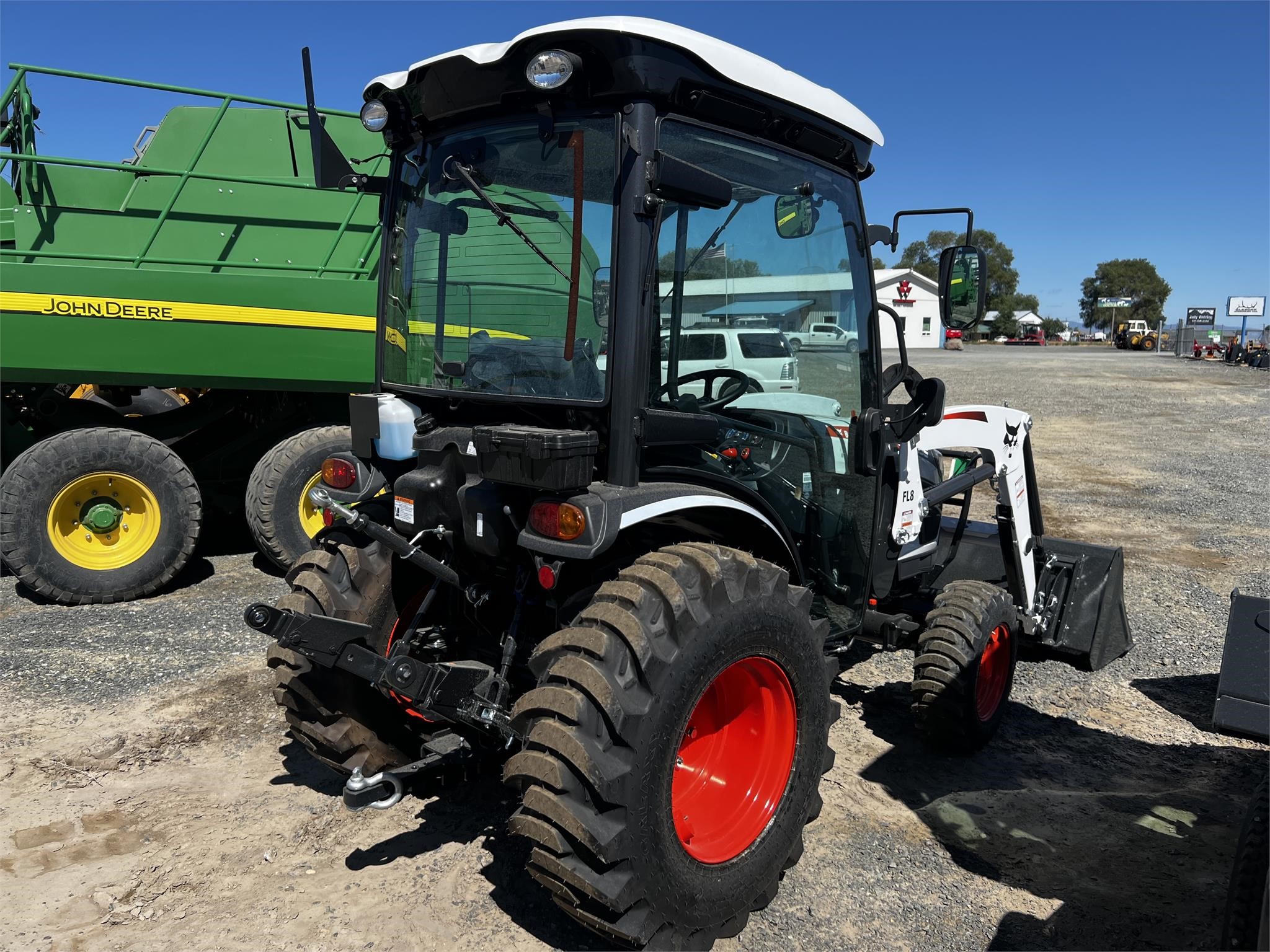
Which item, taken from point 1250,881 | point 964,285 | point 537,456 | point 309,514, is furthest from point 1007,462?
point 309,514

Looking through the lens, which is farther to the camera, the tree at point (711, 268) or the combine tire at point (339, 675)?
the combine tire at point (339, 675)

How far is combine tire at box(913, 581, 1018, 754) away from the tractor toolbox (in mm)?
1906

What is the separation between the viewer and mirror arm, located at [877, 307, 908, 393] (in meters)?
3.55

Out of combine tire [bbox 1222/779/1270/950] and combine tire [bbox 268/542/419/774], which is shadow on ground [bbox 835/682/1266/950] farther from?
combine tire [bbox 268/542/419/774]

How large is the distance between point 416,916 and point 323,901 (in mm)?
301

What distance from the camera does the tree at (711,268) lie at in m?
2.70

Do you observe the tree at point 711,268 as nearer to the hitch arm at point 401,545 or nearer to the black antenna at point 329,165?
the hitch arm at point 401,545

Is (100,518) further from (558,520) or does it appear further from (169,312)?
(558,520)

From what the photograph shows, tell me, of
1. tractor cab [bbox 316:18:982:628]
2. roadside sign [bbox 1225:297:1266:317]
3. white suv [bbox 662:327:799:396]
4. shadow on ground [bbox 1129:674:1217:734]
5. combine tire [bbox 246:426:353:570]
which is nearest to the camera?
tractor cab [bbox 316:18:982:628]

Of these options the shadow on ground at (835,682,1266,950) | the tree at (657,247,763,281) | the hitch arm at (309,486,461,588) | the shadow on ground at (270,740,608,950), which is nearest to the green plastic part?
the shadow on ground at (270,740,608,950)

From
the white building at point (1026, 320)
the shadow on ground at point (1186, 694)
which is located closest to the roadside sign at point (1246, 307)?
the white building at point (1026, 320)

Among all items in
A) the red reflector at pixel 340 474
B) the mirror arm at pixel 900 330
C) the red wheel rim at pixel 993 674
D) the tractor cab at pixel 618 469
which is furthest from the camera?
the red wheel rim at pixel 993 674

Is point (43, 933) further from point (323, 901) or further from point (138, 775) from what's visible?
point (138, 775)

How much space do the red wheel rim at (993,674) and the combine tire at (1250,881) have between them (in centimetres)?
166
